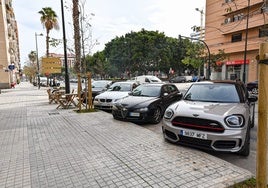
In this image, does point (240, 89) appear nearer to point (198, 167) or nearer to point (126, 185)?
point (198, 167)

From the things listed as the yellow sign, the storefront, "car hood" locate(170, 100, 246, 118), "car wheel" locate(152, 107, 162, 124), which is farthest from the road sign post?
the storefront

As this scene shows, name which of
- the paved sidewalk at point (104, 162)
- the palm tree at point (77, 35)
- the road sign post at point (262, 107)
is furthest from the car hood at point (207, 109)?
the palm tree at point (77, 35)

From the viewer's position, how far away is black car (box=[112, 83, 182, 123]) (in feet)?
23.7

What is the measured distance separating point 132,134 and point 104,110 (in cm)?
454

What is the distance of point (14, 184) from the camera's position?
3.33m

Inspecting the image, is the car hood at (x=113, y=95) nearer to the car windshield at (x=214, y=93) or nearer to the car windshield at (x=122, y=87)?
the car windshield at (x=122, y=87)

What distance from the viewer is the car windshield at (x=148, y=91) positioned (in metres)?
8.28

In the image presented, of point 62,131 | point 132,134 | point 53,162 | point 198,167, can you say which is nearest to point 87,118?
point 62,131

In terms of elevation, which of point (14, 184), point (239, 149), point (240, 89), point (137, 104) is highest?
point (240, 89)

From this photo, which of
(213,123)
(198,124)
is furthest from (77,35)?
(213,123)

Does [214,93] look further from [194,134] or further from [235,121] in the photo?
[194,134]

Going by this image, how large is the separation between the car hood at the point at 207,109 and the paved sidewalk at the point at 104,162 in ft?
2.78

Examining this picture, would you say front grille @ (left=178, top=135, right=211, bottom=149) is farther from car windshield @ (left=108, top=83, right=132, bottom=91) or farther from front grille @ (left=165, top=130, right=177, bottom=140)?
car windshield @ (left=108, top=83, right=132, bottom=91)

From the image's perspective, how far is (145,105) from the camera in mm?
7254
